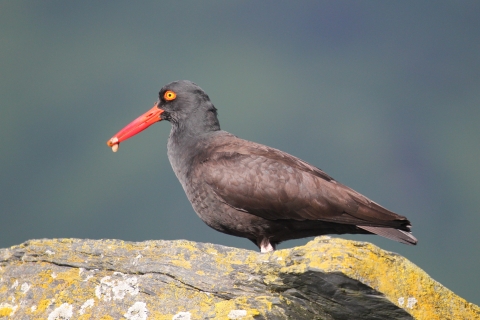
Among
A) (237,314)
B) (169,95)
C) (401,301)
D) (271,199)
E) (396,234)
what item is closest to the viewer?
(237,314)

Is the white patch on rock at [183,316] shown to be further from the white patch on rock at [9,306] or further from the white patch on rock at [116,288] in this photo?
the white patch on rock at [9,306]

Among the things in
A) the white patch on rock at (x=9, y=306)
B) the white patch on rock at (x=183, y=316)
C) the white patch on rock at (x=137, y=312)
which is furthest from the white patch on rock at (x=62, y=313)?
the white patch on rock at (x=183, y=316)

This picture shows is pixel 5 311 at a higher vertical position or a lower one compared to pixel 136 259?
lower

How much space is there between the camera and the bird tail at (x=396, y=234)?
6.68 metres

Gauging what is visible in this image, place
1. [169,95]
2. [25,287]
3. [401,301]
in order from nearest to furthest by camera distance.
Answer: [401,301]
[25,287]
[169,95]

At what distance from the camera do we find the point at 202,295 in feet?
16.4

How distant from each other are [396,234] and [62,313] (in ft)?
12.6

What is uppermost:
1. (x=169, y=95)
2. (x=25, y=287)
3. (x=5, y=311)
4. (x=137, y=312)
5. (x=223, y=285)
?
(x=169, y=95)

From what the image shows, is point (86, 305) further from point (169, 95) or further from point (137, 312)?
point (169, 95)

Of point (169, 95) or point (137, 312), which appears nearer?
point (137, 312)

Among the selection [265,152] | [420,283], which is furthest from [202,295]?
[265,152]

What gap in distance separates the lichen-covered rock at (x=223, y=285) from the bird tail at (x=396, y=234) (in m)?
1.39

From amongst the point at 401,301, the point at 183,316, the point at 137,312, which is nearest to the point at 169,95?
the point at 137,312

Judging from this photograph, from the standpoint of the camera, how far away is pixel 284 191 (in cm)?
725
